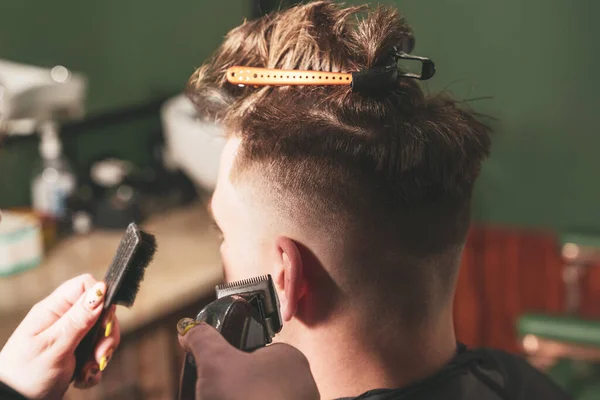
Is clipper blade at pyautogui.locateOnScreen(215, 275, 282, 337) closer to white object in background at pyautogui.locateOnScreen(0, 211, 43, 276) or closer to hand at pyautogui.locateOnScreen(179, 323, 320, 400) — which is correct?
hand at pyautogui.locateOnScreen(179, 323, 320, 400)

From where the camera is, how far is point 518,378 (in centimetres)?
143

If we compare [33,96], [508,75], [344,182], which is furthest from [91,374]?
[508,75]

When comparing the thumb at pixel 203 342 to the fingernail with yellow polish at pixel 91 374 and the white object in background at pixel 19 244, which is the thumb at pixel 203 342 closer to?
the fingernail with yellow polish at pixel 91 374

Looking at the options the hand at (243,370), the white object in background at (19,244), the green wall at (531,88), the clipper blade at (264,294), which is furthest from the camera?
the green wall at (531,88)

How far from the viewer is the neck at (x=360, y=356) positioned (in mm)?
1174

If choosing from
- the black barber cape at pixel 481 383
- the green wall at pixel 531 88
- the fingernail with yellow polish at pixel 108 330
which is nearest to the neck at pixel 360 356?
the black barber cape at pixel 481 383

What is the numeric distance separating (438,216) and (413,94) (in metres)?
0.20

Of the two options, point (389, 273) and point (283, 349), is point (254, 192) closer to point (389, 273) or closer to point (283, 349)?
point (389, 273)

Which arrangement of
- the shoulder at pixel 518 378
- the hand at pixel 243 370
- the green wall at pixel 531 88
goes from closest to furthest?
the hand at pixel 243 370
the shoulder at pixel 518 378
the green wall at pixel 531 88

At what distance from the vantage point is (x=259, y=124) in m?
1.19

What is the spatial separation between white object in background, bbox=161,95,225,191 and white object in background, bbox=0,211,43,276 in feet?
2.05

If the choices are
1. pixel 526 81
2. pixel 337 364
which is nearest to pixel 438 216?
pixel 337 364

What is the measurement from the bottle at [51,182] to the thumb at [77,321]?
5.40ft

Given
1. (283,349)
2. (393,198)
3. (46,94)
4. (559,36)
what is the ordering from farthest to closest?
(559,36), (46,94), (393,198), (283,349)
